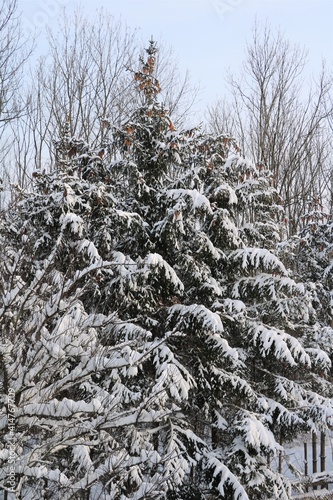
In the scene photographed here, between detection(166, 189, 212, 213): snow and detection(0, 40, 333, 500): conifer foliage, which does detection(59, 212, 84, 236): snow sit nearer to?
detection(0, 40, 333, 500): conifer foliage

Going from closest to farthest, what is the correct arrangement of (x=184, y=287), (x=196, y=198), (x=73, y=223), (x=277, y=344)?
(x=73, y=223) < (x=196, y=198) < (x=277, y=344) < (x=184, y=287)

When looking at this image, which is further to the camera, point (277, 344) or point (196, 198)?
point (277, 344)

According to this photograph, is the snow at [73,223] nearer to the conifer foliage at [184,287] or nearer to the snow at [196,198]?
the conifer foliage at [184,287]

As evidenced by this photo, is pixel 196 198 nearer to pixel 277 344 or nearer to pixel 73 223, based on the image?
pixel 73 223

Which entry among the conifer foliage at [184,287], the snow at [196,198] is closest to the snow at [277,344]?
the conifer foliage at [184,287]

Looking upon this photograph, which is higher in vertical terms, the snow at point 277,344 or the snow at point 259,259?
the snow at point 259,259

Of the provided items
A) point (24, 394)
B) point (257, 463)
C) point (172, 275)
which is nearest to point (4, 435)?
point (24, 394)

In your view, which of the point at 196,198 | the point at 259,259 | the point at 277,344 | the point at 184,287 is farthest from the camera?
the point at 184,287

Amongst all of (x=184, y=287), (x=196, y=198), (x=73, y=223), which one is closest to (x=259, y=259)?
(x=184, y=287)

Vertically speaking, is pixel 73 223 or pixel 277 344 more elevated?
pixel 73 223

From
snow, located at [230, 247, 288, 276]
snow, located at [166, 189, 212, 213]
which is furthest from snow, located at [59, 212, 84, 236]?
snow, located at [230, 247, 288, 276]

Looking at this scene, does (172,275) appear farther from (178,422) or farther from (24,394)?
(24,394)

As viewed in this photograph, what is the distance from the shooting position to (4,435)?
361cm

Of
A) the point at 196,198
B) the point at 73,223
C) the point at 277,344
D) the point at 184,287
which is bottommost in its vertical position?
the point at 277,344
